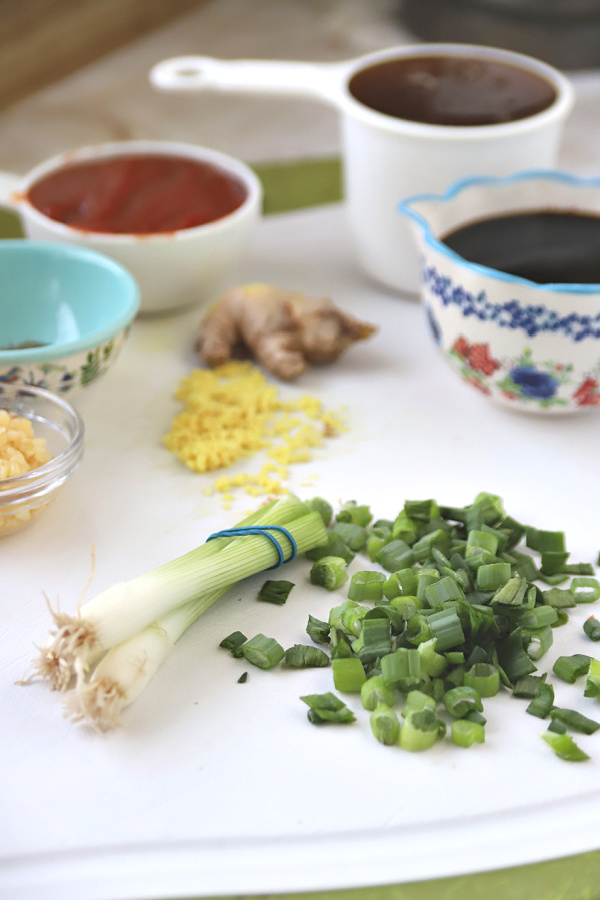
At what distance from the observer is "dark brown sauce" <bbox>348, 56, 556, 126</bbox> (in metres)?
1.43

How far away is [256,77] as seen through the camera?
154 centimetres

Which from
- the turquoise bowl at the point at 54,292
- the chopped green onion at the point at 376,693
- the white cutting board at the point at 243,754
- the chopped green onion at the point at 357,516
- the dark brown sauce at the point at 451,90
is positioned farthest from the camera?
the dark brown sauce at the point at 451,90

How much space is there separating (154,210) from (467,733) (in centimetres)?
93

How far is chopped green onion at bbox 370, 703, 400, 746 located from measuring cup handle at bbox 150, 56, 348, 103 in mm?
975

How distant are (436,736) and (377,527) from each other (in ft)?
0.91

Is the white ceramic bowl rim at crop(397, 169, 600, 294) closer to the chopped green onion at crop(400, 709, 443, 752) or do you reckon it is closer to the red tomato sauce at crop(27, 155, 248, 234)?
the red tomato sauce at crop(27, 155, 248, 234)

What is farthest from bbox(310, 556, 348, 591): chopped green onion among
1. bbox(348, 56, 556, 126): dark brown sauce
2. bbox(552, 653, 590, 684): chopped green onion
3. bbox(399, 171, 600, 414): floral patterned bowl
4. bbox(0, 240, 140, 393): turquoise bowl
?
bbox(348, 56, 556, 126): dark brown sauce

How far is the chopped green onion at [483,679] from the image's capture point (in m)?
0.88

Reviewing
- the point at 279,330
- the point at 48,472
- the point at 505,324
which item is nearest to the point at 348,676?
the point at 48,472

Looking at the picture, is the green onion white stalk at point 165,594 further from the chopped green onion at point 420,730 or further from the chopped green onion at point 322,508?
the chopped green onion at point 420,730

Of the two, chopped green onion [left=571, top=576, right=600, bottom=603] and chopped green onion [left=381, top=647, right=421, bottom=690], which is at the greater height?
chopped green onion [left=381, top=647, right=421, bottom=690]

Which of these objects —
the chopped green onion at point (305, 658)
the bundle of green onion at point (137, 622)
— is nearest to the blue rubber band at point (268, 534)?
the bundle of green onion at point (137, 622)

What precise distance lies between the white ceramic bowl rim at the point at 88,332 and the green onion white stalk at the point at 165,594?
0.30m

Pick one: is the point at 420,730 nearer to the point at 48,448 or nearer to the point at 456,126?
the point at 48,448
